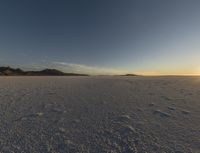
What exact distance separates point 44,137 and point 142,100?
14.3 feet

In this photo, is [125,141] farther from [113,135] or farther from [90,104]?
[90,104]

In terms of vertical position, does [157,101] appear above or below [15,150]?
above

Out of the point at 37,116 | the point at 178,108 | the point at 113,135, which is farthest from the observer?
the point at 178,108

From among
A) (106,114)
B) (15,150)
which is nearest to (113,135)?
(106,114)

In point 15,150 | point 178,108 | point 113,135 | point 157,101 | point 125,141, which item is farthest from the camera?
point 157,101

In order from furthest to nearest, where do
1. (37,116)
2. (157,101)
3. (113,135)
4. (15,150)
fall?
(157,101) → (37,116) → (113,135) → (15,150)

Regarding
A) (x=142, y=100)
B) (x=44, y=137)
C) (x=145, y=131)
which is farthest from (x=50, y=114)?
(x=142, y=100)

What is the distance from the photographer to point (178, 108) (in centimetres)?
552

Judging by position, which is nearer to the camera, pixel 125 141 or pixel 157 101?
pixel 125 141

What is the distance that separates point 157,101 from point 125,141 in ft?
11.8

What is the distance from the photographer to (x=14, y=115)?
468 cm

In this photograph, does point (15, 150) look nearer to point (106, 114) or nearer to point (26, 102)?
point (106, 114)

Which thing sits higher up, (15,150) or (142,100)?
(142,100)

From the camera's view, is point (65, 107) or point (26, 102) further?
point (26, 102)
